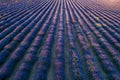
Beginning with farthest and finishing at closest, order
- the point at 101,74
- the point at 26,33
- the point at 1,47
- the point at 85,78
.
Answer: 1. the point at 26,33
2. the point at 1,47
3. the point at 101,74
4. the point at 85,78

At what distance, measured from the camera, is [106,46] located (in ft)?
23.9

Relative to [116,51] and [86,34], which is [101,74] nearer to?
[116,51]

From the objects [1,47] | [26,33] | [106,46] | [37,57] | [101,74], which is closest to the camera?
[101,74]

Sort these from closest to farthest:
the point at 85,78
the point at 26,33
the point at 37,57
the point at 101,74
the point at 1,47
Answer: the point at 85,78, the point at 101,74, the point at 37,57, the point at 1,47, the point at 26,33

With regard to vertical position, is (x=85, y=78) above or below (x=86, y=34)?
above

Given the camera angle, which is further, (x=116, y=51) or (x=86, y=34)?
(x=86, y=34)

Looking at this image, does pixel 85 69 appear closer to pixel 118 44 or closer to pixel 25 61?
pixel 25 61

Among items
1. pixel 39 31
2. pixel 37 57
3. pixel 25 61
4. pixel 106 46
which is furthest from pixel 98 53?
pixel 39 31

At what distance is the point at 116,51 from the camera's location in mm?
7051

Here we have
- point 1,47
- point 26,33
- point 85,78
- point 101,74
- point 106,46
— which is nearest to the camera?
point 85,78

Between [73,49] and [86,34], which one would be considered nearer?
[73,49]

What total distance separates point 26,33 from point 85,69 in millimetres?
4084

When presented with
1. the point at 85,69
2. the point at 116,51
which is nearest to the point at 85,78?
the point at 85,69

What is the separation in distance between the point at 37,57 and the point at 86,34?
3.65 m
